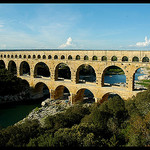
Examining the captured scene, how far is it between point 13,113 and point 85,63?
39.1ft

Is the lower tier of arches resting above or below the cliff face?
above

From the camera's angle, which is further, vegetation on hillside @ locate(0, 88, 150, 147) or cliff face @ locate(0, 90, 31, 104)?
cliff face @ locate(0, 90, 31, 104)

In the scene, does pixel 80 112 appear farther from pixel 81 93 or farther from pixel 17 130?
pixel 81 93

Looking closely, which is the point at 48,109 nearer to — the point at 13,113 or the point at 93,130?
the point at 13,113

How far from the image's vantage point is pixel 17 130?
32.2 ft

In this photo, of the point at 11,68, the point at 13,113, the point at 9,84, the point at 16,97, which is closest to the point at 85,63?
the point at 13,113

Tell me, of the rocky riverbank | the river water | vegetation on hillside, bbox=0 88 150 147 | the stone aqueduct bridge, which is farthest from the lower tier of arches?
vegetation on hillside, bbox=0 88 150 147

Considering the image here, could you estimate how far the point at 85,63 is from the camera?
20328 millimetres

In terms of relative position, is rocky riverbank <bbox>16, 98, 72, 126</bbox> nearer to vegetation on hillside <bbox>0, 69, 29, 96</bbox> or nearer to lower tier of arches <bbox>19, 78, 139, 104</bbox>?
lower tier of arches <bbox>19, 78, 139, 104</bbox>

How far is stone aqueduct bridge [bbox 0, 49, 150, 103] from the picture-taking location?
17578mm

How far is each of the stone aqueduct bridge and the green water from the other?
417 cm

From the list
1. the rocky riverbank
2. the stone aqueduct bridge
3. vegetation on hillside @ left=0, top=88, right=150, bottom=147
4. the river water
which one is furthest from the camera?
the river water

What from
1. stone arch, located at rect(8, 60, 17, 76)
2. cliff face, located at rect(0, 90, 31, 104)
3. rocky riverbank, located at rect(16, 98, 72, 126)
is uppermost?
stone arch, located at rect(8, 60, 17, 76)

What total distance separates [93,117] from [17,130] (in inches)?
215
